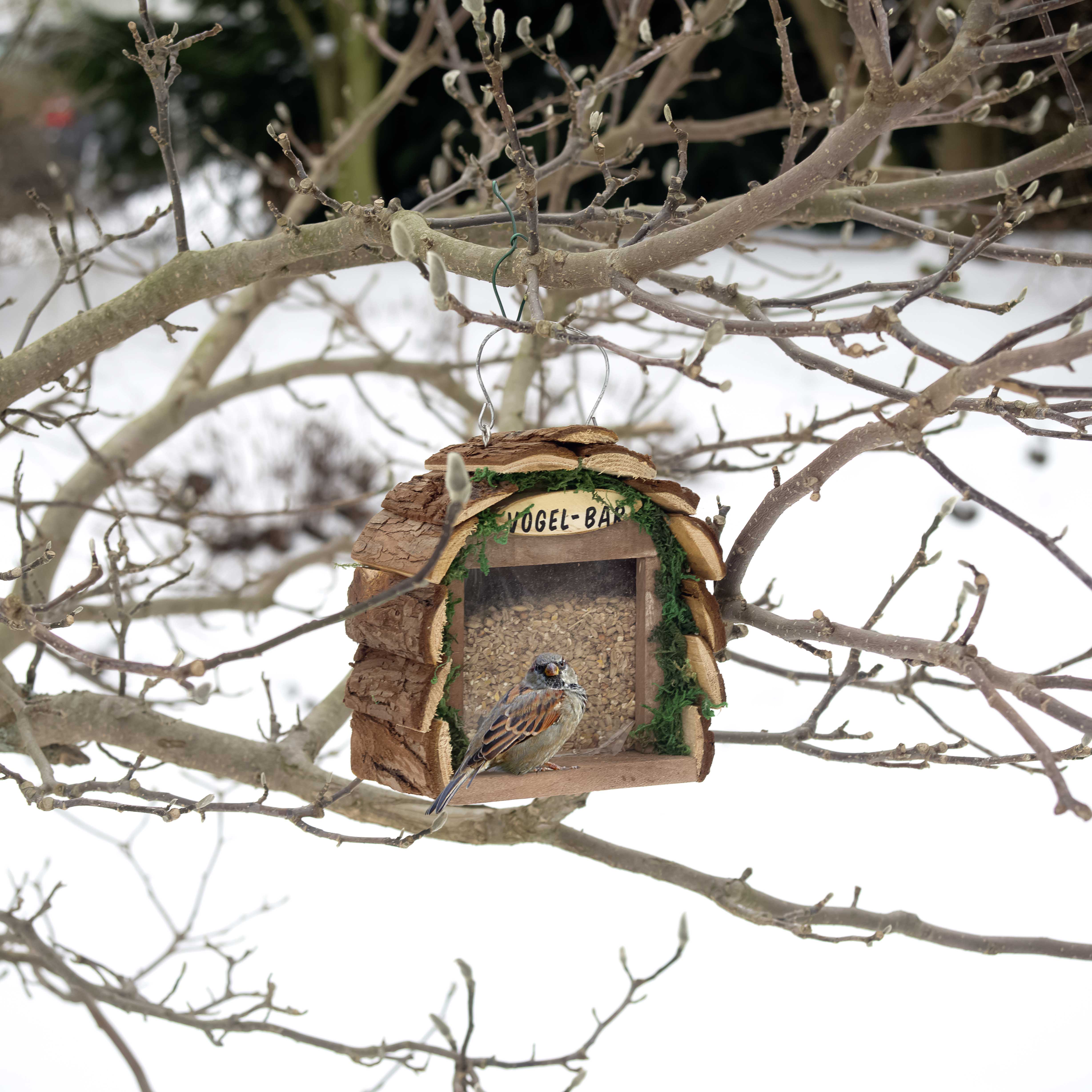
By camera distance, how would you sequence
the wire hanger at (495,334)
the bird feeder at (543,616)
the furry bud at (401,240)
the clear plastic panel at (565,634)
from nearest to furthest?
1. the furry bud at (401,240)
2. the wire hanger at (495,334)
3. the bird feeder at (543,616)
4. the clear plastic panel at (565,634)

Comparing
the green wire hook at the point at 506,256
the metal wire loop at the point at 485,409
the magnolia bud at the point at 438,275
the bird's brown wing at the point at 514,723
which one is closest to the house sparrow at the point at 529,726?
the bird's brown wing at the point at 514,723

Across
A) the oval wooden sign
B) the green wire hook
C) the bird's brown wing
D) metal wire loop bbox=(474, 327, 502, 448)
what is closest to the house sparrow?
the bird's brown wing

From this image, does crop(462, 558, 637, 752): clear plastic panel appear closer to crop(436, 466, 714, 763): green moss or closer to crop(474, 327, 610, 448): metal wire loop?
crop(436, 466, 714, 763): green moss

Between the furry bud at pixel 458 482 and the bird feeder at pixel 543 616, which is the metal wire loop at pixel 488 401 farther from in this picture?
the furry bud at pixel 458 482

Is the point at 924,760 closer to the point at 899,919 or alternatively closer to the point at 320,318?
the point at 899,919

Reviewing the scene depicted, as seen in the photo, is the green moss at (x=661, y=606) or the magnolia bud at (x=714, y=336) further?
the green moss at (x=661, y=606)

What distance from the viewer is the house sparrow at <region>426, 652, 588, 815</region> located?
3.73ft

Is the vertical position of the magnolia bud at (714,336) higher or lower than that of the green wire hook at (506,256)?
lower

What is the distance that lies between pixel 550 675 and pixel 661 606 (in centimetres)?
21

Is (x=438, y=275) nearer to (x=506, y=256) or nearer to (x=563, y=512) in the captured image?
(x=506, y=256)

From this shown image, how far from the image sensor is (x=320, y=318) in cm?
703

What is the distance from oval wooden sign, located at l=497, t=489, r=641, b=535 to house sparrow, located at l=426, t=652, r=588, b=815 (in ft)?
0.46

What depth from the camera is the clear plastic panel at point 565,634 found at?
126 centimetres

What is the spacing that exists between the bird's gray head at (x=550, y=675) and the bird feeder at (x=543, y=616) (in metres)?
0.09
